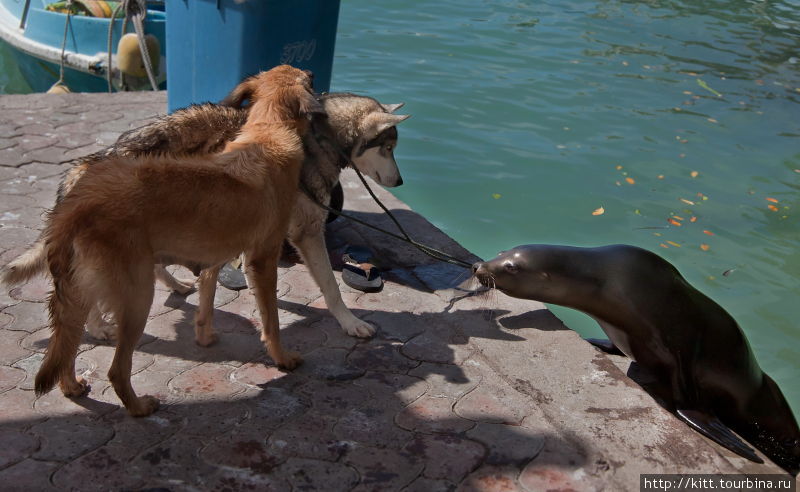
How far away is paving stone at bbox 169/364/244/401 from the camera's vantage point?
380 centimetres

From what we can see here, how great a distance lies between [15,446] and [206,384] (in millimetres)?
949

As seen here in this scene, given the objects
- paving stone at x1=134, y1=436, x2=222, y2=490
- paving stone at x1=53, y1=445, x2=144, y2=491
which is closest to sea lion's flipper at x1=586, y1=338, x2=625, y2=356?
paving stone at x1=134, y1=436, x2=222, y2=490

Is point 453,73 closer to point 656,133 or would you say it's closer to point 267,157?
point 656,133

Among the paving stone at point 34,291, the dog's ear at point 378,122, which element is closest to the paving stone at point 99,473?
the paving stone at point 34,291

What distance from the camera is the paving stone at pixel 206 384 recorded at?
3.80 metres

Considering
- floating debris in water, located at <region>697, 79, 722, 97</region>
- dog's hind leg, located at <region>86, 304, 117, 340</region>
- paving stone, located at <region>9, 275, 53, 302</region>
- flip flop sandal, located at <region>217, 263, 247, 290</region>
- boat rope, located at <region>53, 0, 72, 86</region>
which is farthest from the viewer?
floating debris in water, located at <region>697, 79, 722, 97</region>

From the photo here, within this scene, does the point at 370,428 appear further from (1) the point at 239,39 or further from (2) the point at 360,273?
(1) the point at 239,39

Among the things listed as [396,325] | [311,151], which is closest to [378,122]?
[311,151]

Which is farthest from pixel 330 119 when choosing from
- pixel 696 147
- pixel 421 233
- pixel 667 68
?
pixel 667 68

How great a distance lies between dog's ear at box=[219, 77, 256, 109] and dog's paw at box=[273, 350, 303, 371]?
1.44 meters

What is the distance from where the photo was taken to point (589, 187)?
9.19 metres

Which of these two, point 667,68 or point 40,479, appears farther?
point 667,68

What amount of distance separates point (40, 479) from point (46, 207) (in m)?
3.10

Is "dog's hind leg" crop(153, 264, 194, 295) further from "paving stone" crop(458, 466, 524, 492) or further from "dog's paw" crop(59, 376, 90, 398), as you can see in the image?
"paving stone" crop(458, 466, 524, 492)
